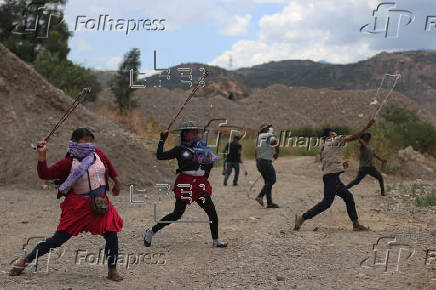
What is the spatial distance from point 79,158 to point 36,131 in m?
10.3

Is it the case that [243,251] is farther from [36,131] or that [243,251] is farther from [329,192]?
[36,131]

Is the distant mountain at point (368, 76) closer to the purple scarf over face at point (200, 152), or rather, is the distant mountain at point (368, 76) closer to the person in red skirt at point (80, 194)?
the purple scarf over face at point (200, 152)

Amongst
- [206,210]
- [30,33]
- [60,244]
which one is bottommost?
[60,244]

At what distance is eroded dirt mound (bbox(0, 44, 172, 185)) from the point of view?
13648 millimetres

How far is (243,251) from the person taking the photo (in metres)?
6.71

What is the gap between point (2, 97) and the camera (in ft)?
50.0

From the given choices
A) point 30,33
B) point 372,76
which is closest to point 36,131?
point 30,33

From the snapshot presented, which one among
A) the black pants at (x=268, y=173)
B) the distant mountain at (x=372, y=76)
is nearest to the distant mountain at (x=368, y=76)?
the distant mountain at (x=372, y=76)

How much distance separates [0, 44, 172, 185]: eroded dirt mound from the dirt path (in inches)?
100

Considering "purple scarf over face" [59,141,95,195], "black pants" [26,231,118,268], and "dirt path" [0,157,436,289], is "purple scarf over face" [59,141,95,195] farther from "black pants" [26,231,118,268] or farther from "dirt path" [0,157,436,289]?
"dirt path" [0,157,436,289]

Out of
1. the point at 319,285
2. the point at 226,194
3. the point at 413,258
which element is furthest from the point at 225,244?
the point at 226,194

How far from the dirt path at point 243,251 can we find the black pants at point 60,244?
26 centimetres

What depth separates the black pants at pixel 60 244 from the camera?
5.10m

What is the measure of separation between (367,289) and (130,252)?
10.1ft
